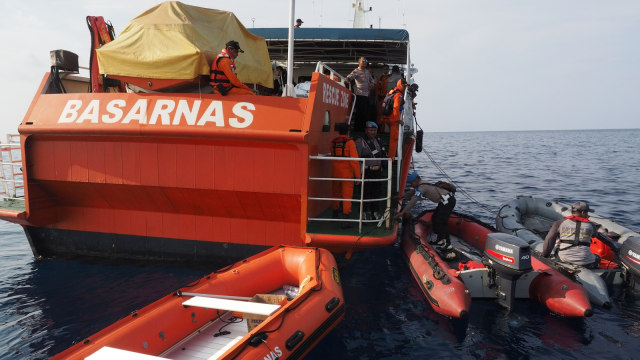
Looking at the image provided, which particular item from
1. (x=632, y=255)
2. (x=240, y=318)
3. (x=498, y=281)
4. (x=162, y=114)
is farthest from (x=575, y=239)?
(x=162, y=114)

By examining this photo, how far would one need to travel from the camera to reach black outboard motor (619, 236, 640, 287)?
634 centimetres

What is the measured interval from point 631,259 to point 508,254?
2638 mm

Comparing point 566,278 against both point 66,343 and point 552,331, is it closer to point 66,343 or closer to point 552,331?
point 552,331

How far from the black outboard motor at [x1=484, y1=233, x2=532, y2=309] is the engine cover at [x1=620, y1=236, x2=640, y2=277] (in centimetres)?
227

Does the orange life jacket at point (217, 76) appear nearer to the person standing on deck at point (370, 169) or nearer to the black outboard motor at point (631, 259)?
the person standing on deck at point (370, 169)

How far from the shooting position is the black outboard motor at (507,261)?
5.55 m

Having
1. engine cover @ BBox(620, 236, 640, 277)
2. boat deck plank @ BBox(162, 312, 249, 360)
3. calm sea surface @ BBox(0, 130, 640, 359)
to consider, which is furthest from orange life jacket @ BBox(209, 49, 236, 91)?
engine cover @ BBox(620, 236, 640, 277)

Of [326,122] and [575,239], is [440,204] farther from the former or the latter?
[326,122]

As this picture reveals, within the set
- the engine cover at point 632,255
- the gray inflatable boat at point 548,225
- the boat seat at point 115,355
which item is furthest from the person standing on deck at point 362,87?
the boat seat at point 115,355

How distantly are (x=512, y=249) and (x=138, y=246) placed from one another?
653 centimetres

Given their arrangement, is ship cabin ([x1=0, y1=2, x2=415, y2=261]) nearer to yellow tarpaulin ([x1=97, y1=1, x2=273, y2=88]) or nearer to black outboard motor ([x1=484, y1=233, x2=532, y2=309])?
yellow tarpaulin ([x1=97, y1=1, x2=273, y2=88])

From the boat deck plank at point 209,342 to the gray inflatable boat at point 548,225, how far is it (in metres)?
5.24

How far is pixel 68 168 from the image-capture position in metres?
6.73

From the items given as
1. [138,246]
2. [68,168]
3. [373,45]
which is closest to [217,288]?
[138,246]
